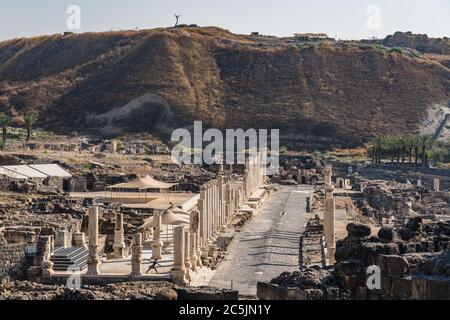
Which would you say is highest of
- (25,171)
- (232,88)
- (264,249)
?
(232,88)

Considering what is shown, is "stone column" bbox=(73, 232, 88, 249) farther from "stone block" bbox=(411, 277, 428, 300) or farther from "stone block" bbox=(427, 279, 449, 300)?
"stone block" bbox=(427, 279, 449, 300)

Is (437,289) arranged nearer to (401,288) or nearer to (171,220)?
(401,288)

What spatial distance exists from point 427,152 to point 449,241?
6084cm

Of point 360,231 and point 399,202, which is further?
point 399,202

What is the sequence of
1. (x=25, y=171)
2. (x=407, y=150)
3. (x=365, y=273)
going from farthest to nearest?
(x=407, y=150), (x=25, y=171), (x=365, y=273)

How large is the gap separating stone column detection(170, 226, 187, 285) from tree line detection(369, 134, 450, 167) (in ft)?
181

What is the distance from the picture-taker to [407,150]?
83812mm

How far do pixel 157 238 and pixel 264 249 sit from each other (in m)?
5.19

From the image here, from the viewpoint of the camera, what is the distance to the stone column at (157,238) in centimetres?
2884

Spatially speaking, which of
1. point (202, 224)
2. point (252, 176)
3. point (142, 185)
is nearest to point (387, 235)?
point (202, 224)

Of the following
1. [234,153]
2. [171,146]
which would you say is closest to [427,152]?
[234,153]

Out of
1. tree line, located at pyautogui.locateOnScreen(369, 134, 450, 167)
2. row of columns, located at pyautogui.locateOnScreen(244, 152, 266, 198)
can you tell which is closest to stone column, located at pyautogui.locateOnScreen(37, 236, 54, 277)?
row of columns, located at pyautogui.locateOnScreen(244, 152, 266, 198)

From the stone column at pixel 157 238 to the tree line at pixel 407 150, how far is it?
4980cm

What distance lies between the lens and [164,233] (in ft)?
111
